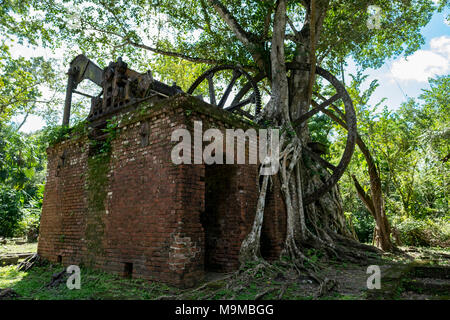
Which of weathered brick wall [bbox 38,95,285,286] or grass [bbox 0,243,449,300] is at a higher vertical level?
weathered brick wall [bbox 38,95,285,286]

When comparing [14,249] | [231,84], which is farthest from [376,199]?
[14,249]

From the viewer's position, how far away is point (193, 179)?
16.1ft

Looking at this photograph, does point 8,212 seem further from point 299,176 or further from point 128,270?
point 299,176

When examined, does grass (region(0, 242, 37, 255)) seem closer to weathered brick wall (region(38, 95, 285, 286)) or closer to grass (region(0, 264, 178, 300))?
weathered brick wall (region(38, 95, 285, 286))

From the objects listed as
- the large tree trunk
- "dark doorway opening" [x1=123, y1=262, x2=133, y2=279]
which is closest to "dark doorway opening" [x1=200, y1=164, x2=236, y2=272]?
the large tree trunk

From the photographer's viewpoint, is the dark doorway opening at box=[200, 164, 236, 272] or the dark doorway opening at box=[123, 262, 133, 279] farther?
the dark doorway opening at box=[200, 164, 236, 272]

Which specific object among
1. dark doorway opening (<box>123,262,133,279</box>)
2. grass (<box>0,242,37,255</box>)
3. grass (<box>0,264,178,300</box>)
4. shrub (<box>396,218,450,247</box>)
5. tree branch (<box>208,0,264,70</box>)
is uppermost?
tree branch (<box>208,0,264,70</box>)
